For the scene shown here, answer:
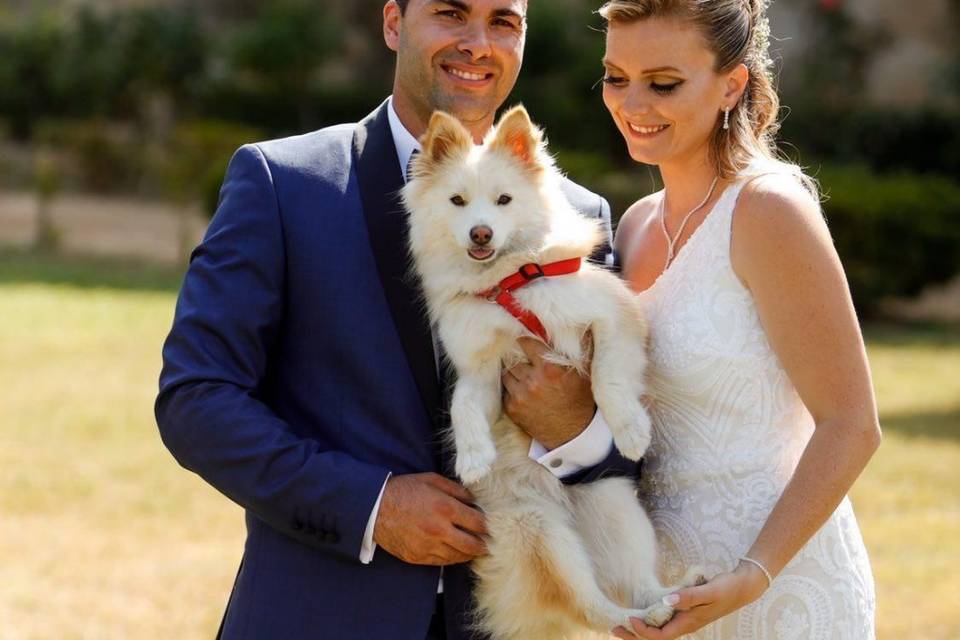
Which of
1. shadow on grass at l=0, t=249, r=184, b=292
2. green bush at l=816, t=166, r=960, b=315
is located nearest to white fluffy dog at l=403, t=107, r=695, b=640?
green bush at l=816, t=166, r=960, b=315

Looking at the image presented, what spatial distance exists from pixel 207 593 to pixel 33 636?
992 millimetres

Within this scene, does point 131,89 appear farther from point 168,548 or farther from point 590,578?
point 590,578

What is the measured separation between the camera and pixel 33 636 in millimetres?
7238

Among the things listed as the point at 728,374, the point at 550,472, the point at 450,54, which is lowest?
the point at 550,472

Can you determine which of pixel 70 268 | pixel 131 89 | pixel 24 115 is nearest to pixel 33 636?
pixel 70 268

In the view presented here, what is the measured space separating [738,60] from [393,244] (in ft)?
3.44

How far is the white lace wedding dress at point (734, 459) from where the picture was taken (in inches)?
136

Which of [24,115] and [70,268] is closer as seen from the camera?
[70,268]

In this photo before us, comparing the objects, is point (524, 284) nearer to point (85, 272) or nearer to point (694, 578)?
point (694, 578)

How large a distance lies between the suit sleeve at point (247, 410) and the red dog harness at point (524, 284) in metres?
0.65

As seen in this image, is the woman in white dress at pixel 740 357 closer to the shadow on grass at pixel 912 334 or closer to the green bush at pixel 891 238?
the shadow on grass at pixel 912 334

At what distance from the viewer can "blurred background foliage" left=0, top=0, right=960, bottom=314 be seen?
75.1 ft

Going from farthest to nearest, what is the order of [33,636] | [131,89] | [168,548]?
[131,89], [168,548], [33,636]

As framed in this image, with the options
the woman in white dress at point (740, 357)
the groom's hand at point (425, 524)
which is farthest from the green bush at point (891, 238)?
the groom's hand at point (425, 524)
